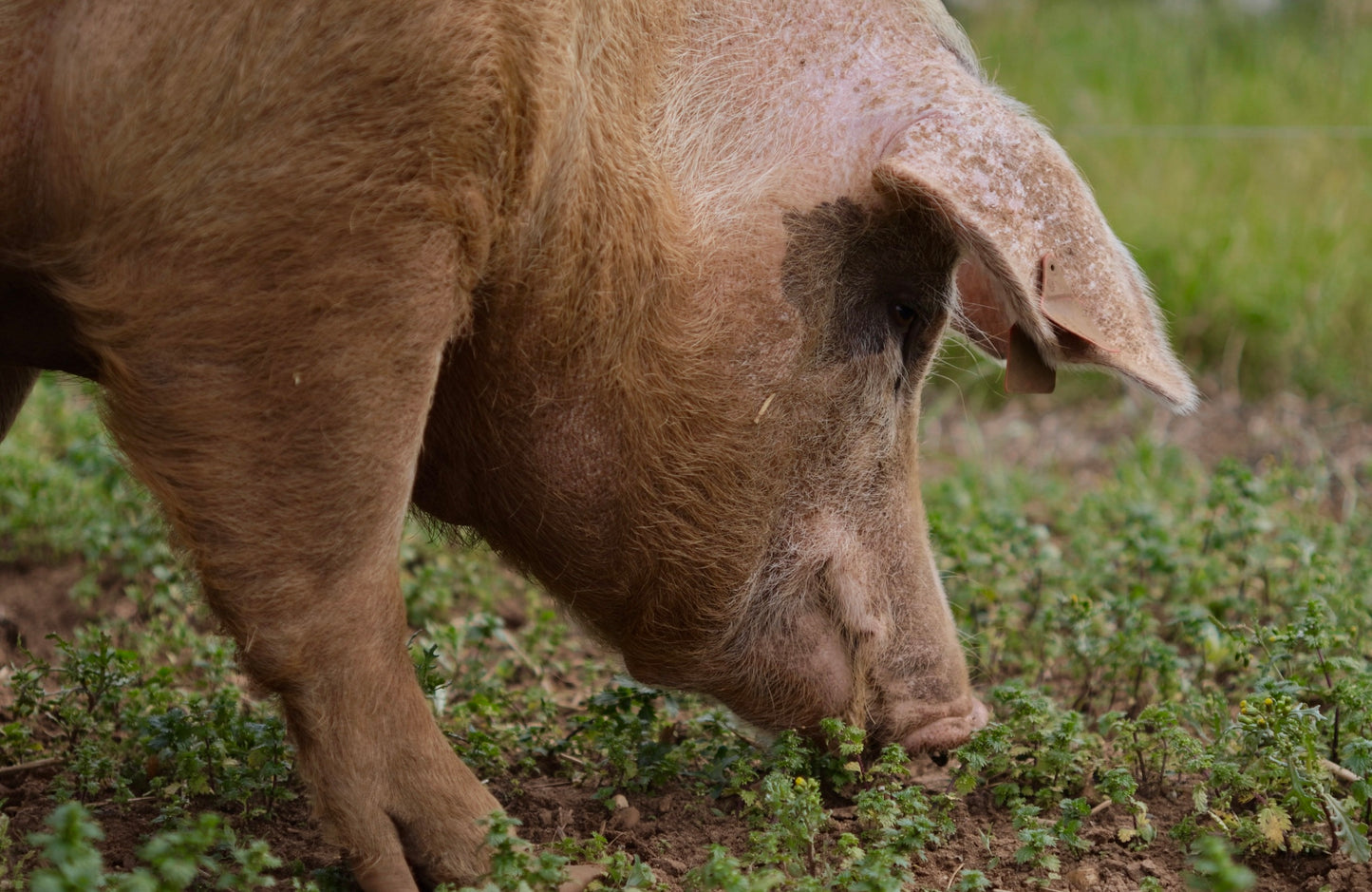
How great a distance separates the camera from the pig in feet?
8.17

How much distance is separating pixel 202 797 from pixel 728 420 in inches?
54.4

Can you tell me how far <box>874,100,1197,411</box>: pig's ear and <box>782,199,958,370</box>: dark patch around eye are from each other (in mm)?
120

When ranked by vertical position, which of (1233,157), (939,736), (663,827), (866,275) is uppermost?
(866,275)

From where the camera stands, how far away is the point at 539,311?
2875mm

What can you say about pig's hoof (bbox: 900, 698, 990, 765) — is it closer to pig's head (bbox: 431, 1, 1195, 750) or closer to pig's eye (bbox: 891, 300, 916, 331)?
pig's head (bbox: 431, 1, 1195, 750)

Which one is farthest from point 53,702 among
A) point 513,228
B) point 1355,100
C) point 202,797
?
point 1355,100

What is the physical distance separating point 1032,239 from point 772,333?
0.55 meters

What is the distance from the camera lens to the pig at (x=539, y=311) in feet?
8.17

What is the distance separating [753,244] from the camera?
305 centimetres

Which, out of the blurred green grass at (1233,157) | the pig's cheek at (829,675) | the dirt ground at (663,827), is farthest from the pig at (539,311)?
the blurred green grass at (1233,157)

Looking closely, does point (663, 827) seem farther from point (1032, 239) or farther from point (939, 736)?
point (1032, 239)

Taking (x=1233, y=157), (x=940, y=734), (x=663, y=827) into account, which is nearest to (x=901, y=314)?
(x=940, y=734)

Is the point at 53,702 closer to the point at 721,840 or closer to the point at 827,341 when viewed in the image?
the point at 721,840

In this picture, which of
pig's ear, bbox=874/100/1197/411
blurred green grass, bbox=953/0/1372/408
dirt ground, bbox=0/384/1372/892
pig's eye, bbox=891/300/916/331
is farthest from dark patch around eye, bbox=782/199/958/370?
blurred green grass, bbox=953/0/1372/408
